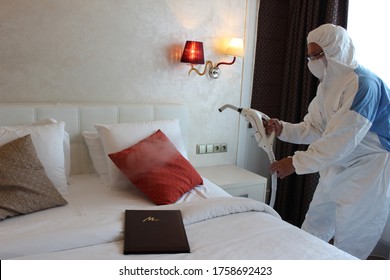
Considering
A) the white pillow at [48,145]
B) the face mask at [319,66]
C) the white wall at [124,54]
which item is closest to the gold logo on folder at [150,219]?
the white pillow at [48,145]

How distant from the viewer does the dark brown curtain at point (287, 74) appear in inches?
113

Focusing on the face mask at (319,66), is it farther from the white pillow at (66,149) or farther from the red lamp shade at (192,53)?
the white pillow at (66,149)

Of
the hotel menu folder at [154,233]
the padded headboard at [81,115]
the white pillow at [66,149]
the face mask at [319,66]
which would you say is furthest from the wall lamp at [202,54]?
the hotel menu folder at [154,233]

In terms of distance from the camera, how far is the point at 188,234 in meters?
1.54

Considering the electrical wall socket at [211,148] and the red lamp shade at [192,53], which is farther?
the electrical wall socket at [211,148]

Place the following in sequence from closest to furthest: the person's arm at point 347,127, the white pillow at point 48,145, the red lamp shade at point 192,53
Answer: the person's arm at point 347,127, the white pillow at point 48,145, the red lamp shade at point 192,53

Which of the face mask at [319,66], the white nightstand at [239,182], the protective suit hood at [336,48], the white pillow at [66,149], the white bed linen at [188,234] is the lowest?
the white nightstand at [239,182]

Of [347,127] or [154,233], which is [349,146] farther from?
[154,233]

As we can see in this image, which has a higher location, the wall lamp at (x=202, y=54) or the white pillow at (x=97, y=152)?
the wall lamp at (x=202, y=54)

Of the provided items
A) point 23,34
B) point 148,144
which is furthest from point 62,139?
point 23,34

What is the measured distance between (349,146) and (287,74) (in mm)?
1307

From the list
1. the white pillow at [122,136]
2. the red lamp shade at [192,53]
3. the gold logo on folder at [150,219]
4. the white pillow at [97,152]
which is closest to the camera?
the gold logo on folder at [150,219]
